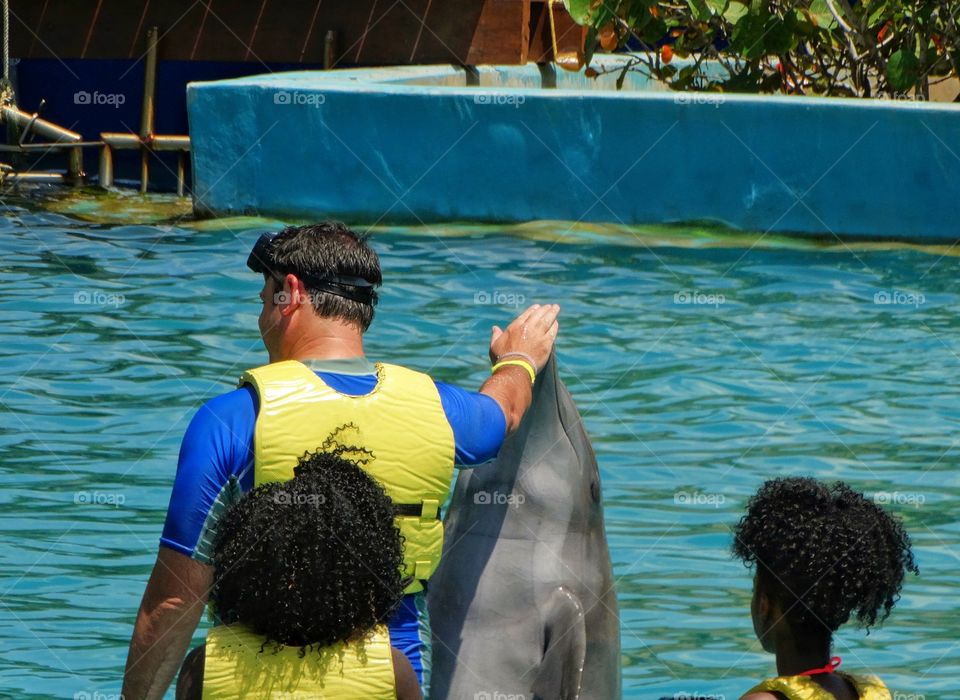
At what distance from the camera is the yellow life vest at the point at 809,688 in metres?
2.59

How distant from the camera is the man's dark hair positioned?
3191mm

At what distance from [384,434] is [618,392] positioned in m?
4.80

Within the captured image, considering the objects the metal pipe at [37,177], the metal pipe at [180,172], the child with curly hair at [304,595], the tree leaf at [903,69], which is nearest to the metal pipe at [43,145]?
the metal pipe at [37,177]

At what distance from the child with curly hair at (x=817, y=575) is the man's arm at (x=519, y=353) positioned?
2.35ft

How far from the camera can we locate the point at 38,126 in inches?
505

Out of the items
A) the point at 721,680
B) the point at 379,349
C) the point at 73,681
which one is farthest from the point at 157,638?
the point at 379,349

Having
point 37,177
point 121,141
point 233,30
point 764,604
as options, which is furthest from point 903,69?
point 764,604

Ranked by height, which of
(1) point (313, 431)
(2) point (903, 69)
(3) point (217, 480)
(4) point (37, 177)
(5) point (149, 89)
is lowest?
(3) point (217, 480)

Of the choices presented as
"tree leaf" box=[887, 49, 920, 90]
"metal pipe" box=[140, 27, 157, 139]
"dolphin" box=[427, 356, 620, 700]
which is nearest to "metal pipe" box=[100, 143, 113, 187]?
"metal pipe" box=[140, 27, 157, 139]

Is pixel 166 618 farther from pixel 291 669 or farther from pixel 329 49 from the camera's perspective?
pixel 329 49

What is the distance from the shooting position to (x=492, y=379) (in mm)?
3457

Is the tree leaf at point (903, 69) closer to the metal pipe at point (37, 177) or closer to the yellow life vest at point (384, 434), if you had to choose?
the metal pipe at point (37, 177)

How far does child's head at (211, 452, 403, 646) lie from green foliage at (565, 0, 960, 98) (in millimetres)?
9570

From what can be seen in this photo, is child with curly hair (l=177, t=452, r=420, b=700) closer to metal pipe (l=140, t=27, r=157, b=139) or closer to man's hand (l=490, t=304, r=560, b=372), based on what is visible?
man's hand (l=490, t=304, r=560, b=372)
